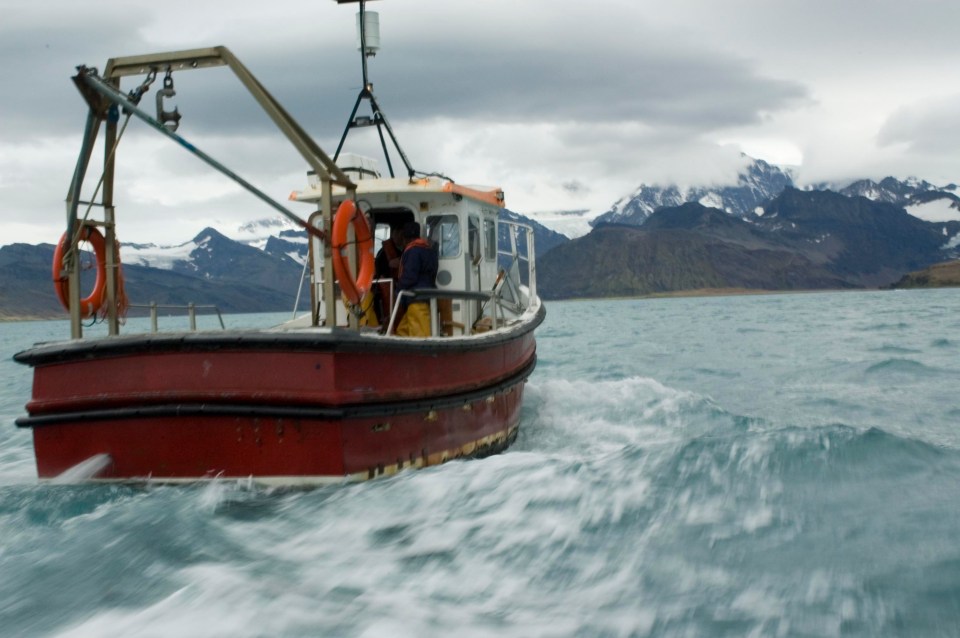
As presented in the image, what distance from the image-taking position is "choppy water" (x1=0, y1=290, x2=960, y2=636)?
4.59 m

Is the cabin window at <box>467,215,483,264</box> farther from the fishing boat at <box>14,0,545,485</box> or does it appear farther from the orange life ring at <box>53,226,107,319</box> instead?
the orange life ring at <box>53,226,107,319</box>

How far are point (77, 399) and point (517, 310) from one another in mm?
7422

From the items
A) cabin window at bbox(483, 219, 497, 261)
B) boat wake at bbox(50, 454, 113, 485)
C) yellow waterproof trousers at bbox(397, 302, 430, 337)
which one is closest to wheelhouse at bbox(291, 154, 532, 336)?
cabin window at bbox(483, 219, 497, 261)

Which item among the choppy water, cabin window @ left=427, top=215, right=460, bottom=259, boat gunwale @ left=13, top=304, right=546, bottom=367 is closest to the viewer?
the choppy water

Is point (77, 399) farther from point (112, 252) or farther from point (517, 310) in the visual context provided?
point (517, 310)

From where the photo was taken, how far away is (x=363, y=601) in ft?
16.2

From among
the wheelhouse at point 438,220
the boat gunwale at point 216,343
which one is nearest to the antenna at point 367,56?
the wheelhouse at point 438,220

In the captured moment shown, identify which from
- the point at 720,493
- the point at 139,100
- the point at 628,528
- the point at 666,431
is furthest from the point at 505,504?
the point at 666,431

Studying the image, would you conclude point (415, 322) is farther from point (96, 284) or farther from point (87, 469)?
point (87, 469)

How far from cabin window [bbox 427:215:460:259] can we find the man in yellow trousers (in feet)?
4.02

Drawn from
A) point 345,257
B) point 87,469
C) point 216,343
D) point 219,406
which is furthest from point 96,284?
point 345,257

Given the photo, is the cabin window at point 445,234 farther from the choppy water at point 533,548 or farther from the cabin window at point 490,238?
the choppy water at point 533,548

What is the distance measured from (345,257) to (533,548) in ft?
10.7

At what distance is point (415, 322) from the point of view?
959cm
